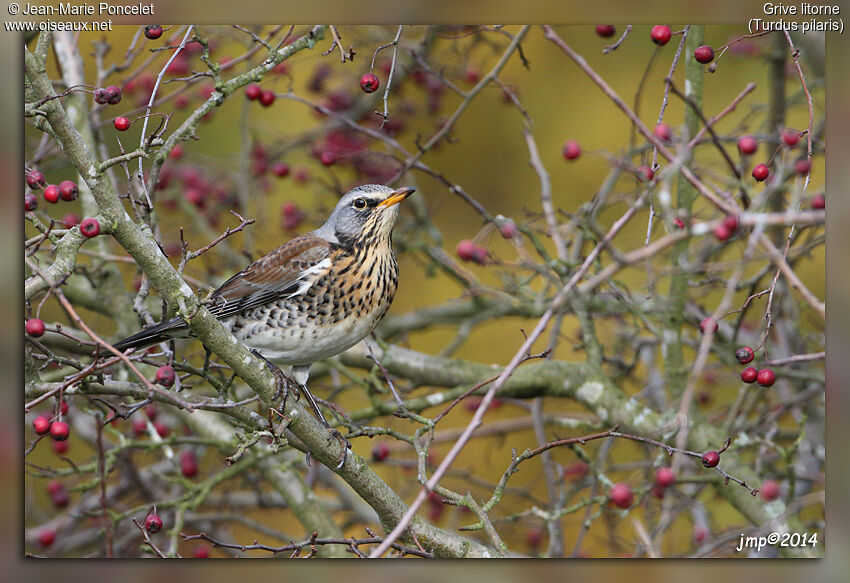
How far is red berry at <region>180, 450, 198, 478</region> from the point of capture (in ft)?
7.97

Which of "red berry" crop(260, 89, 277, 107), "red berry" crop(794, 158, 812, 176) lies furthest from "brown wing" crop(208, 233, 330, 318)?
"red berry" crop(794, 158, 812, 176)

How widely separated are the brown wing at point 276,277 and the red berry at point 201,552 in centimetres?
62

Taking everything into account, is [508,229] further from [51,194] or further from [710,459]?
[51,194]

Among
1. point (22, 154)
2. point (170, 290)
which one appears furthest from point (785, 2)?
point (22, 154)

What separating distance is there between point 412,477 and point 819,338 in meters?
1.31

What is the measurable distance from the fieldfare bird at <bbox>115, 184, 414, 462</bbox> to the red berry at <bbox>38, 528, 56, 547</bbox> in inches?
24.9

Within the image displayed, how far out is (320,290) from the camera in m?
1.95

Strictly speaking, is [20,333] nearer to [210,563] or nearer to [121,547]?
[210,563]

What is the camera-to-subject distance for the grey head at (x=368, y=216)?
2.06 m

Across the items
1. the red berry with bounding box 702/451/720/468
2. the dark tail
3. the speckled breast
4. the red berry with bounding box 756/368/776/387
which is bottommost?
the red berry with bounding box 702/451/720/468

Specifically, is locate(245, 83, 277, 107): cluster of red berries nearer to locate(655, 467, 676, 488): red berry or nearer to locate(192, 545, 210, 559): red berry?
locate(192, 545, 210, 559): red berry

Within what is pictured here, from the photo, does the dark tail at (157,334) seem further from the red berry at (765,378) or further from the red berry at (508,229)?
the red berry at (765,378)

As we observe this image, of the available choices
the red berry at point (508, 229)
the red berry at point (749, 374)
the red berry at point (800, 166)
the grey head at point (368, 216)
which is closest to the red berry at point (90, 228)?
the grey head at point (368, 216)

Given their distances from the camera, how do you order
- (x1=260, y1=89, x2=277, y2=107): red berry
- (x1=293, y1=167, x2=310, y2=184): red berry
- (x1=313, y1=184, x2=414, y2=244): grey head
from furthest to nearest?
(x1=293, y1=167, x2=310, y2=184): red berry → (x1=260, y1=89, x2=277, y2=107): red berry → (x1=313, y1=184, x2=414, y2=244): grey head
